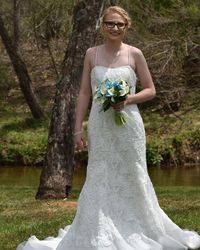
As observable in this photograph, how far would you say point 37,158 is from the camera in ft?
89.8

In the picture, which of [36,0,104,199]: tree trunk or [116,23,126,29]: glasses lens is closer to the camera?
[116,23,126,29]: glasses lens

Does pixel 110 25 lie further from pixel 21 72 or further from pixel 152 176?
pixel 21 72

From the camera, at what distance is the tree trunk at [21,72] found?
2885 cm

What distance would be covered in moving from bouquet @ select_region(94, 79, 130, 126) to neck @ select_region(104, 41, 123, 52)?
0.34 m

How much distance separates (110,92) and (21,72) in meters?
24.1

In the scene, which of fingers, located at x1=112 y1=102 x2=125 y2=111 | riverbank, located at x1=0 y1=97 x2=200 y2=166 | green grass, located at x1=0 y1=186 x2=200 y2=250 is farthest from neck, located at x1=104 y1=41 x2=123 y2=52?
riverbank, located at x1=0 y1=97 x2=200 y2=166

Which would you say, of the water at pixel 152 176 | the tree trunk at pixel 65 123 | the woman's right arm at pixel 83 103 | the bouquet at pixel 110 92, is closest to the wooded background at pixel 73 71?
the tree trunk at pixel 65 123

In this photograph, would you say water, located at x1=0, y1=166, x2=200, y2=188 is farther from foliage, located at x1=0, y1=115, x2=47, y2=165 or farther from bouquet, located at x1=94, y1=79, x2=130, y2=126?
bouquet, located at x1=94, y1=79, x2=130, y2=126

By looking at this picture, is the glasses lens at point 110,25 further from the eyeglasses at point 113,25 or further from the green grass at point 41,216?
the green grass at point 41,216

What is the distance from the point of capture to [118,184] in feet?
20.5

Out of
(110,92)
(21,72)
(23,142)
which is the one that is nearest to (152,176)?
(23,142)

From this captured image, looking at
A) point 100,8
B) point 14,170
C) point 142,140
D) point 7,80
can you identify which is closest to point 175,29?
point 100,8

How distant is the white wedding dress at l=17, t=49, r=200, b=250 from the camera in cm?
617

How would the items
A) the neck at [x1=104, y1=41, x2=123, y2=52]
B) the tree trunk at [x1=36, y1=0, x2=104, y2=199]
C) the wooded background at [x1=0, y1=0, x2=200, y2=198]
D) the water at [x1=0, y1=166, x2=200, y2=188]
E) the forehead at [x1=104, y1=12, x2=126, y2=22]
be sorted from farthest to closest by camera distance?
the water at [x1=0, y1=166, x2=200, y2=188], the wooded background at [x1=0, y1=0, x2=200, y2=198], the tree trunk at [x1=36, y1=0, x2=104, y2=199], the neck at [x1=104, y1=41, x2=123, y2=52], the forehead at [x1=104, y1=12, x2=126, y2=22]
